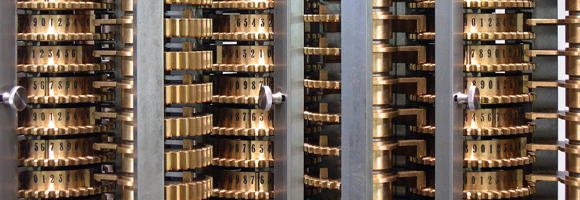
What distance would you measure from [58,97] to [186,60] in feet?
2.11

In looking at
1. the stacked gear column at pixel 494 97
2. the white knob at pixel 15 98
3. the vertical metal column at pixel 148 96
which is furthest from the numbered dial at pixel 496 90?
the white knob at pixel 15 98

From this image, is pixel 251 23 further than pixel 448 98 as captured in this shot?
Yes

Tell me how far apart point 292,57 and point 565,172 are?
5.16ft

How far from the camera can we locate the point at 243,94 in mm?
4992

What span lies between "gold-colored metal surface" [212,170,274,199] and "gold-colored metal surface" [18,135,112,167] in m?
0.74

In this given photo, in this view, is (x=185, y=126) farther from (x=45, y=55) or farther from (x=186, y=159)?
(x=45, y=55)

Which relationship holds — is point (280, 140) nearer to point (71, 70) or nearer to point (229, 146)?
point (229, 146)

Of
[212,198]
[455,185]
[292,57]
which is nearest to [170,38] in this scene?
[292,57]

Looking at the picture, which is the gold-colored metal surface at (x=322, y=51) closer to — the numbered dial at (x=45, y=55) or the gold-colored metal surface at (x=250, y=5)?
the gold-colored metal surface at (x=250, y=5)

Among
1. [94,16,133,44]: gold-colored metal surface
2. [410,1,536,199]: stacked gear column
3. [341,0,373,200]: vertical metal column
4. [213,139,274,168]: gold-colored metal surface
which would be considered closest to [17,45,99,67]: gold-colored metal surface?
[94,16,133,44]: gold-colored metal surface

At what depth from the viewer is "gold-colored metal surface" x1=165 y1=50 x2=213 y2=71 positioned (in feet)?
15.0

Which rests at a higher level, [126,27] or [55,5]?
[55,5]

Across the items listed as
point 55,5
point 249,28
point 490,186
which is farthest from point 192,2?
point 490,186

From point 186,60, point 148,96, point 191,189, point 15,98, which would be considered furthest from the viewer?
point 191,189
